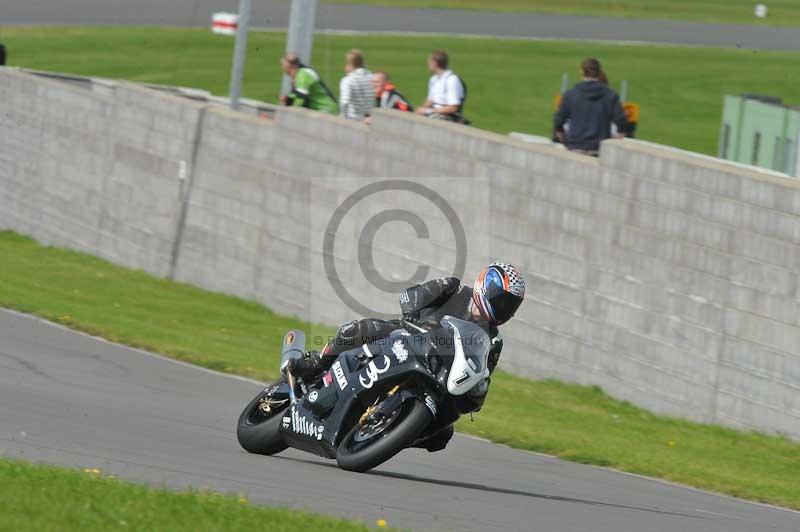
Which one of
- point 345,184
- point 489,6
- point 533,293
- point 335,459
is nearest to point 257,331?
point 345,184

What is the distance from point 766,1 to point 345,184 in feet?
117

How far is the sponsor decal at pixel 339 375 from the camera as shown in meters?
9.09

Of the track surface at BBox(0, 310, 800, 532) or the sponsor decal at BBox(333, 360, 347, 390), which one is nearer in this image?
the track surface at BBox(0, 310, 800, 532)

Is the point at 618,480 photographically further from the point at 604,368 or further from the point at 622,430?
the point at 604,368

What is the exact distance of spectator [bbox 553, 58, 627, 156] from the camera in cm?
1526

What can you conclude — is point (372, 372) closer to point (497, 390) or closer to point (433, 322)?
point (433, 322)

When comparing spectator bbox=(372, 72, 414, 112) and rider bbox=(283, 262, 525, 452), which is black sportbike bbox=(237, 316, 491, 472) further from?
spectator bbox=(372, 72, 414, 112)

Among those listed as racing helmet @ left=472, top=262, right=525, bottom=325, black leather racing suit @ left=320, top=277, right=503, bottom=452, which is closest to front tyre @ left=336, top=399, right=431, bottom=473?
black leather racing suit @ left=320, top=277, right=503, bottom=452

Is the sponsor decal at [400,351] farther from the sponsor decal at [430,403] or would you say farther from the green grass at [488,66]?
the green grass at [488,66]

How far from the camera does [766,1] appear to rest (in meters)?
50.2

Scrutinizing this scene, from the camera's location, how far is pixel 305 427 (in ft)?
30.1

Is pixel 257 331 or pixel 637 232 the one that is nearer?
pixel 637 232

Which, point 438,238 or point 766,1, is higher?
point 766,1

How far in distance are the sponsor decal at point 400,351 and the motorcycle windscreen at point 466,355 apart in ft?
0.93
